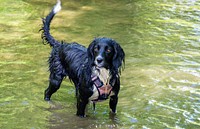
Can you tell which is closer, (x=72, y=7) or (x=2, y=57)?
(x=2, y=57)

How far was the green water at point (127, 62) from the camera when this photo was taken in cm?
722

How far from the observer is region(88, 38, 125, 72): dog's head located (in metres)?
6.10

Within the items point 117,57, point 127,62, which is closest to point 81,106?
point 117,57

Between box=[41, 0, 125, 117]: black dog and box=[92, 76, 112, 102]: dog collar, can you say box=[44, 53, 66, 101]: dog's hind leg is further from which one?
box=[92, 76, 112, 102]: dog collar

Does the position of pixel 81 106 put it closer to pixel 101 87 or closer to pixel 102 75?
pixel 101 87

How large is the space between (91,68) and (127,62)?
11.5 feet

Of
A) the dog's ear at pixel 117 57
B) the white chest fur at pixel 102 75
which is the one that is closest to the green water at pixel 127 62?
the white chest fur at pixel 102 75

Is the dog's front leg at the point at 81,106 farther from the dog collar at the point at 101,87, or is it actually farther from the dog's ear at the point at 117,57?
the dog's ear at the point at 117,57

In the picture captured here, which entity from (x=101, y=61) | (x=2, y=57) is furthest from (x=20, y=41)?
(x=101, y=61)

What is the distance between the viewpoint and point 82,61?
7016 mm

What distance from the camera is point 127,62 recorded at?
992cm

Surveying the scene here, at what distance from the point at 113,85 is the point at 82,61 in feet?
2.48

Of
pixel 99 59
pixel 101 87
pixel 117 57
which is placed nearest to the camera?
pixel 99 59

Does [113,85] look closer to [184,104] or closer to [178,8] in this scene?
[184,104]
